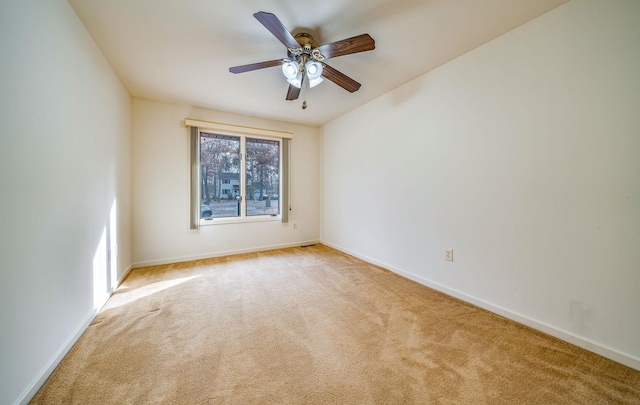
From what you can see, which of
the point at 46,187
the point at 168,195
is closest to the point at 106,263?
the point at 46,187

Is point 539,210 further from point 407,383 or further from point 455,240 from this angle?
point 407,383

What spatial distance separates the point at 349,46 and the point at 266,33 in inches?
28.6

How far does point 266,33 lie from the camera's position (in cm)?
184

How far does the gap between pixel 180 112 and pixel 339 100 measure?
7.74 ft

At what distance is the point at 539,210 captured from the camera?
1.72 m

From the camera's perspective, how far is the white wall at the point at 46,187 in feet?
3.43

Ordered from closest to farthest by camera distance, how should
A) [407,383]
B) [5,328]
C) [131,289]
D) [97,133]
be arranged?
[5,328] → [407,383] → [97,133] → [131,289]

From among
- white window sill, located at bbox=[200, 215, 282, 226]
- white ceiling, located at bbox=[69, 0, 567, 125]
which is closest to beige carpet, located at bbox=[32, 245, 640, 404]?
white window sill, located at bbox=[200, 215, 282, 226]

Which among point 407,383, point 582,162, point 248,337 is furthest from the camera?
point 248,337

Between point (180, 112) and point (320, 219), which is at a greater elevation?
point (180, 112)

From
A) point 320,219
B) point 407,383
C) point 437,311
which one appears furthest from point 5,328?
point 320,219

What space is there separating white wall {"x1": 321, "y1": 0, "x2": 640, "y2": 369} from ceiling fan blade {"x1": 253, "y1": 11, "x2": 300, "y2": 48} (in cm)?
162

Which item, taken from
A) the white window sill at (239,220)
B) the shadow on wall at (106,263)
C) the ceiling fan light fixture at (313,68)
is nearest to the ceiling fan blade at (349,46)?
the ceiling fan light fixture at (313,68)

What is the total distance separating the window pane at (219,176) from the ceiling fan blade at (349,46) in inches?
98.9
